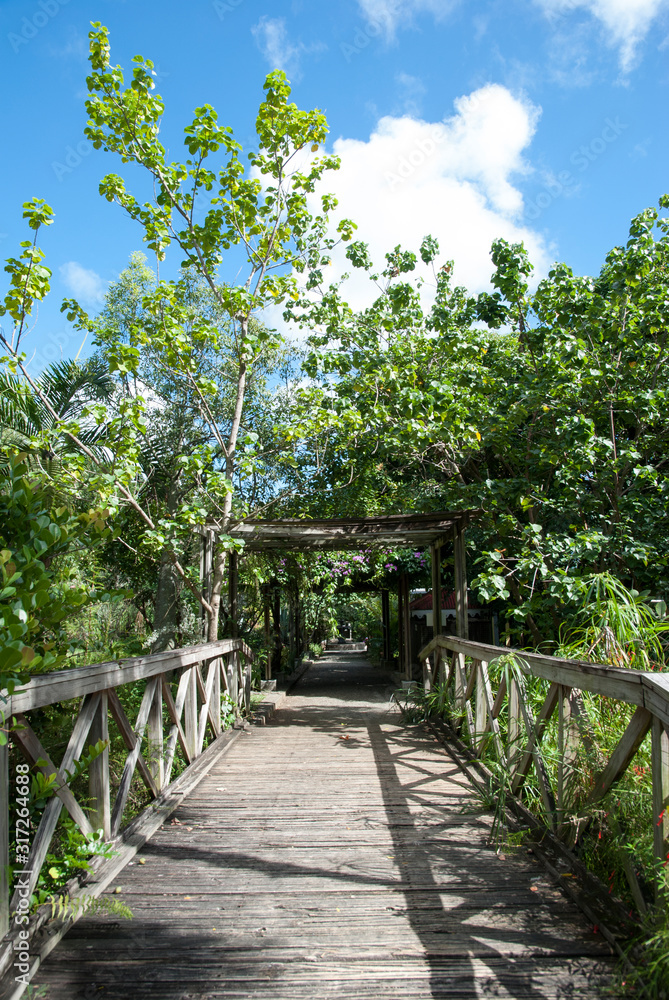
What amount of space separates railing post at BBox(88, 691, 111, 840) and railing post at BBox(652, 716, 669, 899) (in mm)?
2345

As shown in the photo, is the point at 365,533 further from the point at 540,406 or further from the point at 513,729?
the point at 513,729

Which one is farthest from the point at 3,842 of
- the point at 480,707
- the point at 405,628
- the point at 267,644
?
the point at 405,628

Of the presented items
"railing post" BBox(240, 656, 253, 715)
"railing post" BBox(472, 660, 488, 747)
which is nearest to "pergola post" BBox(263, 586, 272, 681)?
"railing post" BBox(240, 656, 253, 715)

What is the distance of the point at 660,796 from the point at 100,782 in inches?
97.6

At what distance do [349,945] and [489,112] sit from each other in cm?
678

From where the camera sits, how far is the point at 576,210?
23.9 feet

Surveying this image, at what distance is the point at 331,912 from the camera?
8.87ft

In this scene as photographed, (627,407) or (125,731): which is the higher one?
(627,407)

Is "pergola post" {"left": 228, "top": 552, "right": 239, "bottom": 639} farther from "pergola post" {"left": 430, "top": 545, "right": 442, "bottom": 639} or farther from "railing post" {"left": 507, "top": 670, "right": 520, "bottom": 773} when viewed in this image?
"railing post" {"left": 507, "top": 670, "right": 520, "bottom": 773}

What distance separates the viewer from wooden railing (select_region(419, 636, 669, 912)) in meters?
2.14

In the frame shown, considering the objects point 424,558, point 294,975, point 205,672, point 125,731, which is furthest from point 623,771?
point 424,558

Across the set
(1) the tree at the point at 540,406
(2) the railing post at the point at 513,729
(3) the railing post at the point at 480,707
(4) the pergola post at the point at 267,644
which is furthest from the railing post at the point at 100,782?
(4) the pergola post at the point at 267,644

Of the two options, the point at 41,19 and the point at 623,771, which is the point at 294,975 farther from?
the point at 41,19

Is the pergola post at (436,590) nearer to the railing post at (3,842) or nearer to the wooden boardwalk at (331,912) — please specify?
the wooden boardwalk at (331,912)
